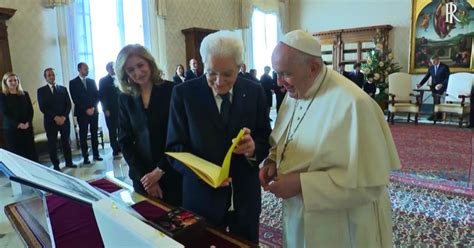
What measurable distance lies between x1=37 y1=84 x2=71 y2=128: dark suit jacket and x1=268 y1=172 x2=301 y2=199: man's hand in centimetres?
505

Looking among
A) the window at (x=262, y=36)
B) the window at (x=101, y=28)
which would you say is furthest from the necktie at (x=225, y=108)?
the window at (x=262, y=36)

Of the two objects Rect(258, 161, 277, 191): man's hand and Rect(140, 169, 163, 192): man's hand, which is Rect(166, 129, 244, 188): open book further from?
Rect(140, 169, 163, 192): man's hand

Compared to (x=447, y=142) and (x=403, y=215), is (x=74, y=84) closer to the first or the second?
(x=403, y=215)

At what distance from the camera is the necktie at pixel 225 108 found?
1.50 metres

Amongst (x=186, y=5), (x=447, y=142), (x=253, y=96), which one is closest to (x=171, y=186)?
(x=253, y=96)

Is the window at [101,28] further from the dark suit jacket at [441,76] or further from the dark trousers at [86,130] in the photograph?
the dark suit jacket at [441,76]

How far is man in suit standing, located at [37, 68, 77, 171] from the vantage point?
17.4ft

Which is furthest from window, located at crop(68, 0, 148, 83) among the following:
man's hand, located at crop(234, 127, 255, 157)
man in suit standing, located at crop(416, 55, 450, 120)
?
man in suit standing, located at crop(416, 55, 450, 120)


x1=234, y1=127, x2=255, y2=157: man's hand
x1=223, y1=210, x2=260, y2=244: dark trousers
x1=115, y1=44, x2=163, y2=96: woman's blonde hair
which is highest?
x1=115, y1=44, x2=163, y2=96: woman's blonde hair

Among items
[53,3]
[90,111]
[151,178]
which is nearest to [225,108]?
[151,178]

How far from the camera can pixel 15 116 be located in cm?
483

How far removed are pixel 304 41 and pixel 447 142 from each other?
6.51 meters

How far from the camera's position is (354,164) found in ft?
3.96

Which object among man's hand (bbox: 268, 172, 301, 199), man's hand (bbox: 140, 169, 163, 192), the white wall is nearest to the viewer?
man's hand (bbox: 268, 172, 301, 199)
